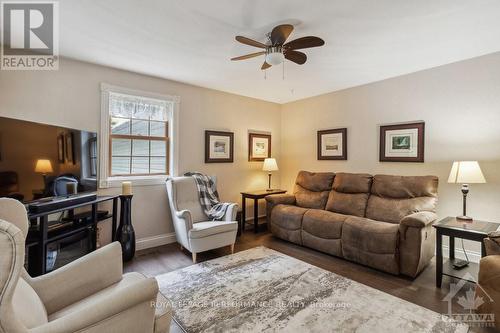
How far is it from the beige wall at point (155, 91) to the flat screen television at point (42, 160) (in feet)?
1.59

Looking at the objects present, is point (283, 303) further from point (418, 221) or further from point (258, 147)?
point (258, 147)

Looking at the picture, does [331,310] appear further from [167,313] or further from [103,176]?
[103,176]

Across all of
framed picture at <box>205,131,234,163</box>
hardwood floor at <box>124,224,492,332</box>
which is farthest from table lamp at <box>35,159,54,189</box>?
framed picture at <box>205,131,234,163</box>

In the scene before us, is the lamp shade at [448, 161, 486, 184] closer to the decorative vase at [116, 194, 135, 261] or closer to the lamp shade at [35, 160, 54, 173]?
the decorative vase at [116, 194, 135, 261]

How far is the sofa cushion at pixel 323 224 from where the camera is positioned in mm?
3133

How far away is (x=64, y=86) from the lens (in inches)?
113

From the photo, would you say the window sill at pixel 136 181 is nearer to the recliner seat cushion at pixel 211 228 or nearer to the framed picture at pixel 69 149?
the framed picture at pixel 69 149

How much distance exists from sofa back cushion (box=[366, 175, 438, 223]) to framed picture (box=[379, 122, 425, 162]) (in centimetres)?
37

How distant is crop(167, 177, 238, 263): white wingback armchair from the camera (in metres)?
3.00

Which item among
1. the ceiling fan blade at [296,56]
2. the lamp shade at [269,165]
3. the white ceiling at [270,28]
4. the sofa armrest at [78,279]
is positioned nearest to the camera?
the sofa armrest at [78,279]

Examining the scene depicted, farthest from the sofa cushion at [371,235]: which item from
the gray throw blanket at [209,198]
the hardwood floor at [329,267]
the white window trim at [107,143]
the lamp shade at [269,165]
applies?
the white window trim at [107,143]

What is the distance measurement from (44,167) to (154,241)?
177cm

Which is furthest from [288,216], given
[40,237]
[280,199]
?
[40,237]
